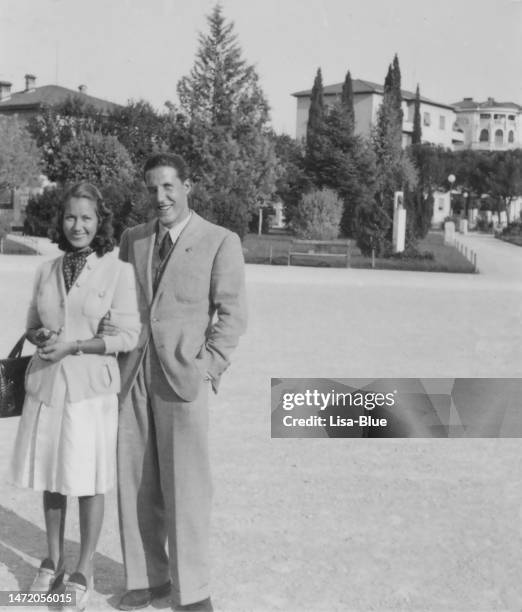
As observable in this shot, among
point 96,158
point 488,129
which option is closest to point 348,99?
point 96,158

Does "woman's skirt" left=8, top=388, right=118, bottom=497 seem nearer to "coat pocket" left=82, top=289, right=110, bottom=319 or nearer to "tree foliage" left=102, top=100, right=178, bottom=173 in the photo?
"coat pocket" left=82, top=289, right=110, bottom=319

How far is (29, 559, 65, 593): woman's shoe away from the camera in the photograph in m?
3.27

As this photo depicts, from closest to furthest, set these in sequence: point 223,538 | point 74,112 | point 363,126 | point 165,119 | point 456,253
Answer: point 223,538 < point 456,253 < point 165,119 < point 74,112 < point 363,126

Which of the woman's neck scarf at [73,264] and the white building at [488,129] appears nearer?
the woman's neck scarf at [73,264]

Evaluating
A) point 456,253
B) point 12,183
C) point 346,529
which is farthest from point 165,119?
point 346,529

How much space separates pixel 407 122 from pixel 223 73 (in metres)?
36.8

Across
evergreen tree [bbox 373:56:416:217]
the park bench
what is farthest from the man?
evergreen tree [bbox 373:56:416:217]

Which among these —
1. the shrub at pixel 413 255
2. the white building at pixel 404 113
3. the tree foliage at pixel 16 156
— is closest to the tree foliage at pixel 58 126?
the tree foliage at pixel 16 156

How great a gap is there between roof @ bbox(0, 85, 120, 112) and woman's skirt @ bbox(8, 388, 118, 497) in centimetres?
3993

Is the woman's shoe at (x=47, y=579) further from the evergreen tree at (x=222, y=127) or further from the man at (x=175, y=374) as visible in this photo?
the evergreen tree at (x=222, y=127)

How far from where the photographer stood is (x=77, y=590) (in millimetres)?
3215

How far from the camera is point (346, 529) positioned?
423 cm

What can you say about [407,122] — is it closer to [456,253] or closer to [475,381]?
[456,253]

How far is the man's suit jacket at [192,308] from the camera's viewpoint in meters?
3.16
